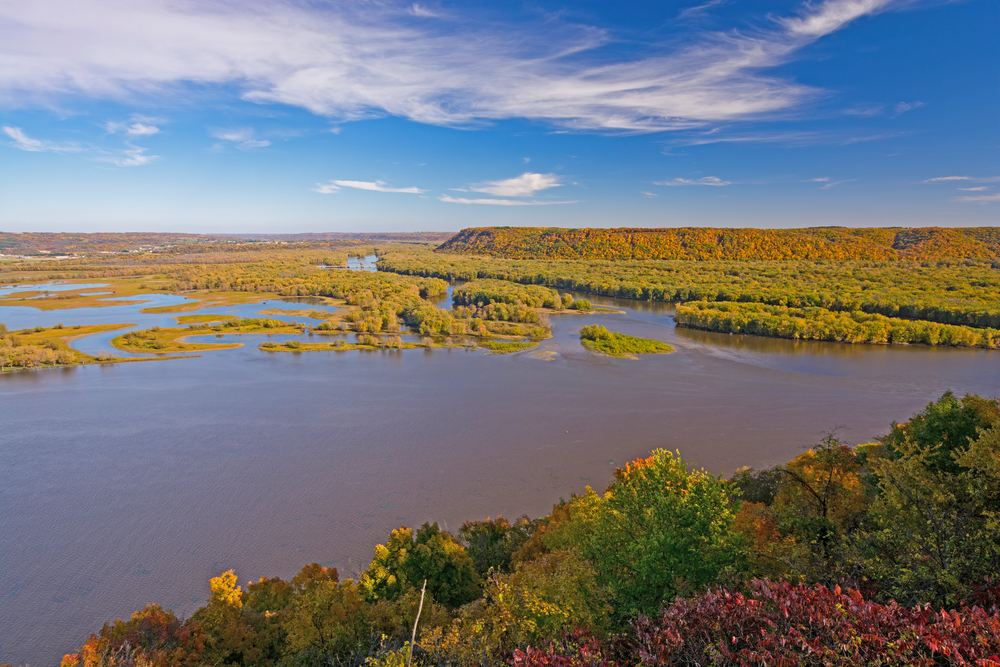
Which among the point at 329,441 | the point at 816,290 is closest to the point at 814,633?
the point at 329,441

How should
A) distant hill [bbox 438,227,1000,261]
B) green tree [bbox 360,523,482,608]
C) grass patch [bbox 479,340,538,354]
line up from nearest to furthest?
green tree [bbox 360,523,482,608], grass patch [bbox 479,340,538,354], distant hill [bbox 438,227,1000,261]

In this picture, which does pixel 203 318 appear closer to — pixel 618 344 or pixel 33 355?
pixel 33 355

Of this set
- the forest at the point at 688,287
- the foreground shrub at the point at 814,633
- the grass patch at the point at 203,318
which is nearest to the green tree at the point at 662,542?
the foreground shrub at the point at 814,633

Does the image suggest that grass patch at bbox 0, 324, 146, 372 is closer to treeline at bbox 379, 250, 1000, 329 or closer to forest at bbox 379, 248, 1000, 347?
forest at bbox 379, 248, 1000, 347

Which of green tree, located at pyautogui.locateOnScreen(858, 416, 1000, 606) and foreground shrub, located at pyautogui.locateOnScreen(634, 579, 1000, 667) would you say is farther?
green tree, located at pyautogui.locateOnScreen(858, 416, 1000, 606)

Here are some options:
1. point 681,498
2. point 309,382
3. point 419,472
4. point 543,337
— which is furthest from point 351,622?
point 543,337

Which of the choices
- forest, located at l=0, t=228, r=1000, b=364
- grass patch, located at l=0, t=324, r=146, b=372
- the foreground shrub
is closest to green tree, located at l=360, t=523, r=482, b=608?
the foreground shrub

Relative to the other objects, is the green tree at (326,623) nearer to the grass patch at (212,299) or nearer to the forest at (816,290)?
the forest at (816,290)
